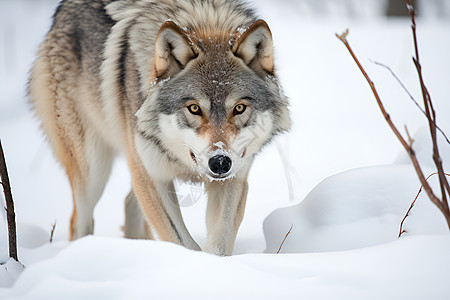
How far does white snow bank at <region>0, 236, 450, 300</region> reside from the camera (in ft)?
4.68

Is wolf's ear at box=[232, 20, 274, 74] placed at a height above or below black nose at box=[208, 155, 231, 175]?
above

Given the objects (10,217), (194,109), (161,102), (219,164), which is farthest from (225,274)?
(161,102)

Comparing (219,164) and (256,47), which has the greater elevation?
(256,47)

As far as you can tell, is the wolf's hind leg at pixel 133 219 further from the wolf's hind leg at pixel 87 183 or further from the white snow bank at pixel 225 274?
the white snow bank at pixel 225 274

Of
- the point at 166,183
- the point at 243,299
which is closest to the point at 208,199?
the point at 166,183

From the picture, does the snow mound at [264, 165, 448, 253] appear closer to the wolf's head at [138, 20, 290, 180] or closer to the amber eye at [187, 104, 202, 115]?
the wolf's head at [138, 20, 290, 180]

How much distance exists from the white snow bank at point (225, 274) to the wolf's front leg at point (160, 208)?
144 centimetres

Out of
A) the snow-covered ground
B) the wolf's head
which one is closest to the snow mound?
the snow-covered ground

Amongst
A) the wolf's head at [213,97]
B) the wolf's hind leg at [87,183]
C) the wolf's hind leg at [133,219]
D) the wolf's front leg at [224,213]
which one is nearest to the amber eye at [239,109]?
the wolf's head at [213,97]

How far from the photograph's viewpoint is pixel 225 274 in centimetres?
152

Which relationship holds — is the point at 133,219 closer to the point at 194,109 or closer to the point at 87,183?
the point at 87,183

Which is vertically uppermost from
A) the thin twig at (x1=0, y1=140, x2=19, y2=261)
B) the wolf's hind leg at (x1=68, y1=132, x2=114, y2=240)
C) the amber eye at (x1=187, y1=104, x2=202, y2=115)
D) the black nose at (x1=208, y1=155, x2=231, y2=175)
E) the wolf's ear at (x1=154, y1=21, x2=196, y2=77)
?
the wolf's ear at (x1=154, y1=21, x2=196, y2=77)

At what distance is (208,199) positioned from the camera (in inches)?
130

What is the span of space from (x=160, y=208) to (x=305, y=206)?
0.93m
